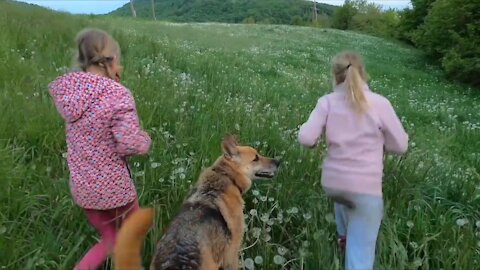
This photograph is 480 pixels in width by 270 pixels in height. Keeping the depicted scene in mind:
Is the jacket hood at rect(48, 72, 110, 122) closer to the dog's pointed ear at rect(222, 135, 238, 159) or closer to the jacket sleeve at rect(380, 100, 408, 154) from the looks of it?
the dog's pointed ear at rect(222, 135, 238, 159)

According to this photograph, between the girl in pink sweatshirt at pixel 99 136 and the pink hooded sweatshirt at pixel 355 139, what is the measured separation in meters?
1.34

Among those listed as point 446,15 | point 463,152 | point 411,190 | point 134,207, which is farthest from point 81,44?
point 446,15

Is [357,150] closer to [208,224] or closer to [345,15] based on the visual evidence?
[208,224]

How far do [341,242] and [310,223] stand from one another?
306 millimetres

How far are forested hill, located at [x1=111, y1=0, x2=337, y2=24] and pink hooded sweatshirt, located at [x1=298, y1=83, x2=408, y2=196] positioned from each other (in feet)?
337

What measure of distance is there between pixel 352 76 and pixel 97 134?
1932 mm

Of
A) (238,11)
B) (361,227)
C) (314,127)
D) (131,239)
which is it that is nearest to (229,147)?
(314,127)

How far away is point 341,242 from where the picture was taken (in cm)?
404

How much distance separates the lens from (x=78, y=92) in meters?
3.50

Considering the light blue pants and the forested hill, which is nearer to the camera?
the light blue pants

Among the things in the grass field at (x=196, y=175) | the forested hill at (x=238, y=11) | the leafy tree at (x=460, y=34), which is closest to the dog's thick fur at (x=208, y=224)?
the grass field at (x=196, y=175)

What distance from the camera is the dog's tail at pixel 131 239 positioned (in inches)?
102

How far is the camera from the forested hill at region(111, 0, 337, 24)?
109 m

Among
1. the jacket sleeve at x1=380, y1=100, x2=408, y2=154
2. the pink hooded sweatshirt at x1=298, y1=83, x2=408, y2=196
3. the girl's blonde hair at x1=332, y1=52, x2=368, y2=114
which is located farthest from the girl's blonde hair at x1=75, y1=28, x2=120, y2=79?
the jacket sleeve at x1=380, y1=100, x2=408, y2=154
